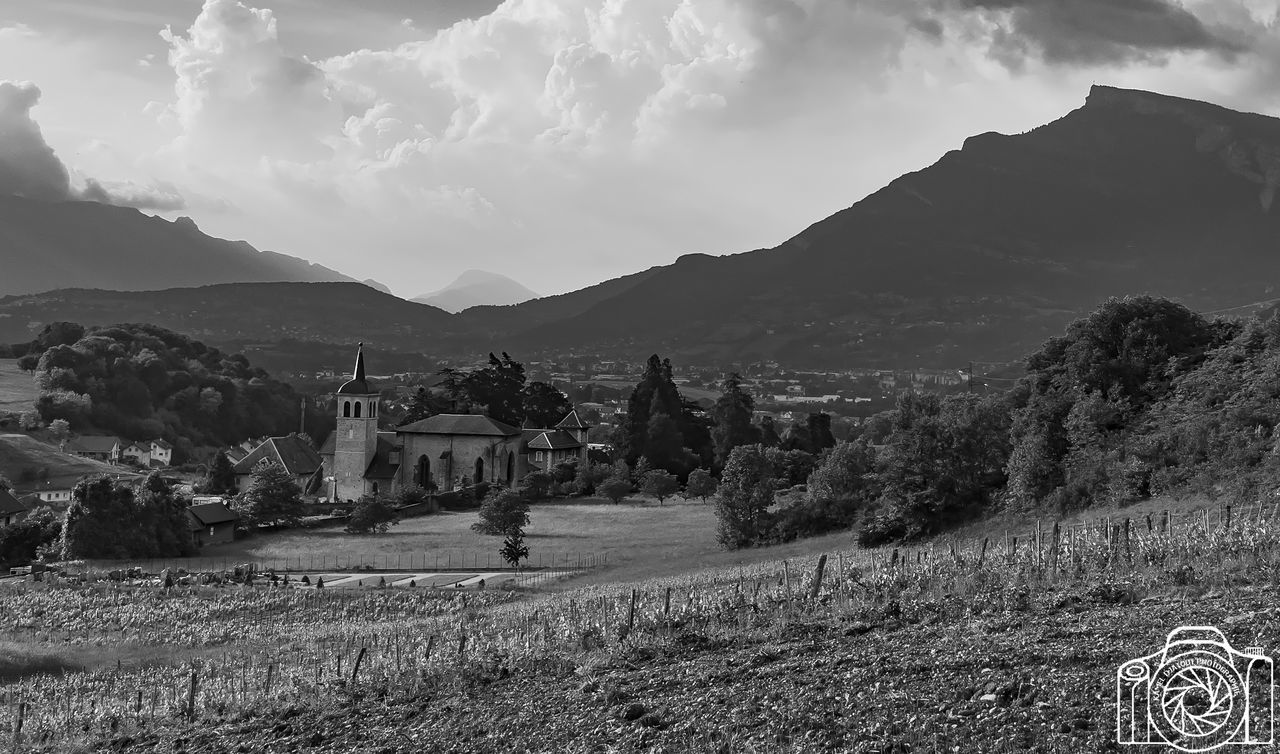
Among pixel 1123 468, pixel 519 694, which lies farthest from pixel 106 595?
pixel 1123 468

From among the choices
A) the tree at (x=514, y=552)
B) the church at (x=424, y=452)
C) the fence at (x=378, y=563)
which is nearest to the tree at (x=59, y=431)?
the church at (x=424, y=452)

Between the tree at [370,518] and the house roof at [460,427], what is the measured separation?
17.4 metres

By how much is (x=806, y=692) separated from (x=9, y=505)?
64.9 m

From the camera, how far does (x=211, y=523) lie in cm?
5847

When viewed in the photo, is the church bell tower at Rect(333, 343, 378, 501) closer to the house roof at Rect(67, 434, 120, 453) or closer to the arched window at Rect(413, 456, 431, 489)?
the arched window at Rect(413, 456, 431, 489)

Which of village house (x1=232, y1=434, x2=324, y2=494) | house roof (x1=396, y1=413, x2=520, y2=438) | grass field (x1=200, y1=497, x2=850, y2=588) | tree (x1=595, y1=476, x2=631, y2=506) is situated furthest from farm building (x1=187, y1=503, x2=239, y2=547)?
tree (x1=595, y1=476, x2=631, y2=506)

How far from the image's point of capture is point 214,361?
144875 millimetres

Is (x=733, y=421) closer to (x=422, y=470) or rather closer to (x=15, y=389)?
(x=422, y=470)

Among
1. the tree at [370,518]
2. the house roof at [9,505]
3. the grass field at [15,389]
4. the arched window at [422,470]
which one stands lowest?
the tree at [370,518]

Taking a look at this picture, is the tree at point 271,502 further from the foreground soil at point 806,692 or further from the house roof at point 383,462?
the foreground soil at point 806,692

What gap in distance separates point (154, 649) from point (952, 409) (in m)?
29.5

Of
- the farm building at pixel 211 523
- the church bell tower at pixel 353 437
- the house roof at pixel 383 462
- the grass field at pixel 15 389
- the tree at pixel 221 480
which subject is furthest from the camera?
the grass field at pixel 15 389

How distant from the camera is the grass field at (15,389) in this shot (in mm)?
114031

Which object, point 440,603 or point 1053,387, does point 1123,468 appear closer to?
point 1053,387
